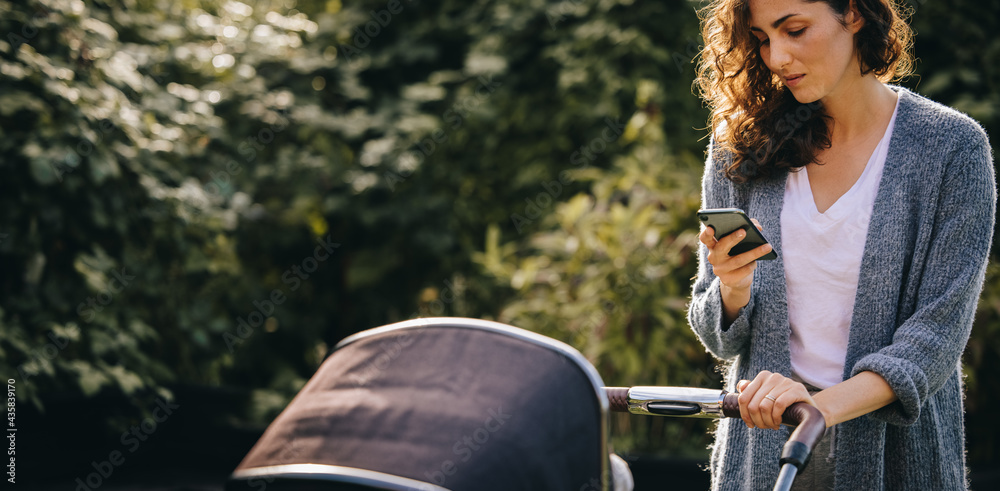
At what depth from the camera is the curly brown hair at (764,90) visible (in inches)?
56.9

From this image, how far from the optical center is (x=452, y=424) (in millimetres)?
1105

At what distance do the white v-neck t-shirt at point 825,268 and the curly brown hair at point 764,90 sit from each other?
0.09 m

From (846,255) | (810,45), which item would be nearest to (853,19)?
(810,45)

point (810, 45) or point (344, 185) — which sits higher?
point (810, 45)

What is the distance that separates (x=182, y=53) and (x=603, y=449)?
124 inches

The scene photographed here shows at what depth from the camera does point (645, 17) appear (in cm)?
399

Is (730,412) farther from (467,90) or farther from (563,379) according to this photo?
(467,90)

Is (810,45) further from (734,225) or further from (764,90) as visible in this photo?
(734,225)

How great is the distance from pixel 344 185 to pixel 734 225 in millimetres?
3150

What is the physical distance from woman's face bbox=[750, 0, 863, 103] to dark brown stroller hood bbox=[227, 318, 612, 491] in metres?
0.70

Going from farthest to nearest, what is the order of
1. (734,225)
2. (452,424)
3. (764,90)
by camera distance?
(764,90)
(734,225)
(452,424)

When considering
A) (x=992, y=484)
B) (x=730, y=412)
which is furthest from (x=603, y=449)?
(x=992, y=484)

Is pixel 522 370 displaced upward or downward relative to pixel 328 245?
upward

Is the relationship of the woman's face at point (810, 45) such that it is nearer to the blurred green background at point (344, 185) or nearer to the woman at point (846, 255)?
the woman at point (846, 255)
